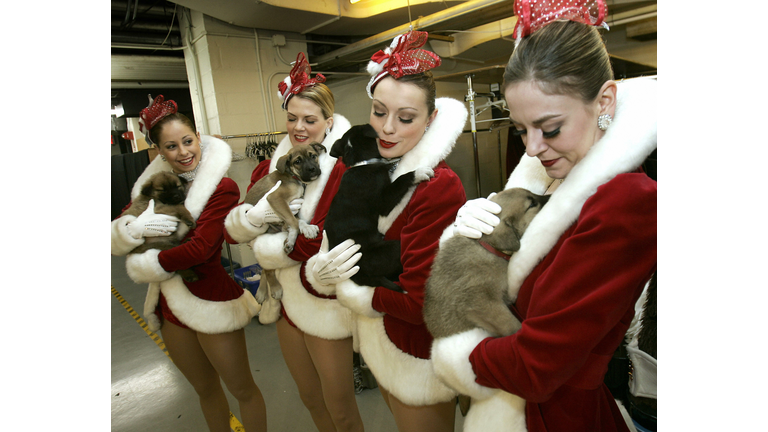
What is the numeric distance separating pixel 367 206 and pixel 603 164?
107 cm

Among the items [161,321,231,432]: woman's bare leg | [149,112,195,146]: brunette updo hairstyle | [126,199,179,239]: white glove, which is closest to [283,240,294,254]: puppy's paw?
Answer: [126,199,179,239]: white glove

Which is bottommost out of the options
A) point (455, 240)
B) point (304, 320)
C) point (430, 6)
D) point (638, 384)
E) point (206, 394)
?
point (206, 394)

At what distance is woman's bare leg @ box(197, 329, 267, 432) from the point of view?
258cm

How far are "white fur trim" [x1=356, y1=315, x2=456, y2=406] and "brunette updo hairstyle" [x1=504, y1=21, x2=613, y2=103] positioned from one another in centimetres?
121

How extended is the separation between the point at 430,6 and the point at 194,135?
4.40 metres

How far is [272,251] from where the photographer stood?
96.0 inches

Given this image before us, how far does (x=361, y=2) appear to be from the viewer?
5738 mm

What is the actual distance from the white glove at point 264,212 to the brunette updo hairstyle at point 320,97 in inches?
23.5

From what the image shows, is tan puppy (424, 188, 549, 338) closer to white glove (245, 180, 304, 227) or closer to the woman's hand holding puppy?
the woman's hand holding puppy

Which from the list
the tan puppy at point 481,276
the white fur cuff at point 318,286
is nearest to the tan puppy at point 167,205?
the white fur cuff at point 318,286

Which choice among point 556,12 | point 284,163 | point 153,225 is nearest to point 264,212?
point 284,163

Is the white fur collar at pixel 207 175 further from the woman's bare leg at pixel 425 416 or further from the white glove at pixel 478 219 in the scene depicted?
the white glove at pixel 478 219

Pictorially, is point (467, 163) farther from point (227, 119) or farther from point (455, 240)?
point (455, 240)

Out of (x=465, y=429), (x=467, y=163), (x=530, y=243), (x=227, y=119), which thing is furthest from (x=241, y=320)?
(x=227, y=119)
